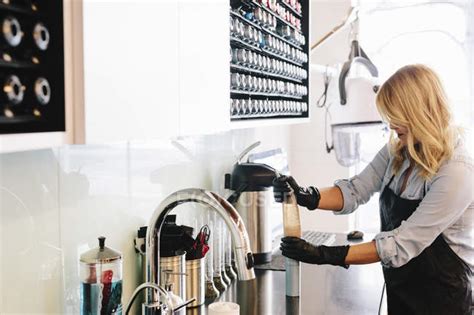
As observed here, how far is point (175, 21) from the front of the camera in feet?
3.85

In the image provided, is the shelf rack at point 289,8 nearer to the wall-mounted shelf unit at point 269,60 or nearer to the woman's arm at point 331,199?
the wall-mounted shelf unit at point 269,60

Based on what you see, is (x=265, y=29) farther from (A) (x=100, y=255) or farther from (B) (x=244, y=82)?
(A) (x=100, y=255)

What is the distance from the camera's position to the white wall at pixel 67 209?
1182 mm

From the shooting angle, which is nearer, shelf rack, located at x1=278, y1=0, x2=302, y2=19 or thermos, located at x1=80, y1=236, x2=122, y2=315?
thermos, located at x1=80, y1=236, x2=122, y2=315

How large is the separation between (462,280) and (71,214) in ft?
4.64

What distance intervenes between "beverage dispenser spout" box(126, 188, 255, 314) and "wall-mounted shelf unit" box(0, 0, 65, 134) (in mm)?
569

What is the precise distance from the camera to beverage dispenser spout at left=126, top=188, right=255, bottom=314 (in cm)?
131

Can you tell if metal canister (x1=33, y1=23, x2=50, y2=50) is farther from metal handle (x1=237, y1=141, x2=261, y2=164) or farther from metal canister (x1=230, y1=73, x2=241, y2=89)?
metal handle (x1=237, y1=141, x2=261, y2=164)

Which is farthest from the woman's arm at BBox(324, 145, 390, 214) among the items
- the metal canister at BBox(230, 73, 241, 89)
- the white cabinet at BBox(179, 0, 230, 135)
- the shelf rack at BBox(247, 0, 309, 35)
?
the white cabinet at BBox(179, 0, 230, 135)

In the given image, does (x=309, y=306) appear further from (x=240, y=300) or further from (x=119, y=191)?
(x=119, y=191)

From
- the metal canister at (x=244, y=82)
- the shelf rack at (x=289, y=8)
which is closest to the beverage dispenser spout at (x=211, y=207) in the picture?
the metal canister at (x=244, y=82)

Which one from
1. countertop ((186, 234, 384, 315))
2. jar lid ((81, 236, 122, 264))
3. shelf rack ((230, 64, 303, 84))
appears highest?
shelf rack ((230, 64, 303, 84))

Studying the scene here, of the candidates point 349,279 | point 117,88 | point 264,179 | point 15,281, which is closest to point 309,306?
point 349,279

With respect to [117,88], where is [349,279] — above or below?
below
